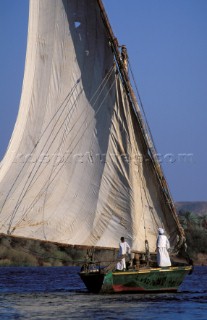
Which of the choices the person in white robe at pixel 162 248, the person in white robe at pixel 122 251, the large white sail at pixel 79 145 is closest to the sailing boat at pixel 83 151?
the large white sail at pixel 79 145

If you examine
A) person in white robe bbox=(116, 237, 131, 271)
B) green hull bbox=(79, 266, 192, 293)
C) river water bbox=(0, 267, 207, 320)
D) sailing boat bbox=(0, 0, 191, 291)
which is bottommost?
river water bbox=(0, 267, 207, 320)

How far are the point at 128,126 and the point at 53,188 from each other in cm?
396

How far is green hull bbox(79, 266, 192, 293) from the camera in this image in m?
37.1

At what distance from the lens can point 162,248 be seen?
3797 centimetres

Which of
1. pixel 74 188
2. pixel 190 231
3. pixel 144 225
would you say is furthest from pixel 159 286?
pixel 190 231

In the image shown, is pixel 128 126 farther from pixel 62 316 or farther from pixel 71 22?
pixel 62 316

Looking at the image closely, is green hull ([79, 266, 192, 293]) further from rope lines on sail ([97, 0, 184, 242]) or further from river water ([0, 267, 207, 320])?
rope lines on sail ([97, 0, 184, 242])

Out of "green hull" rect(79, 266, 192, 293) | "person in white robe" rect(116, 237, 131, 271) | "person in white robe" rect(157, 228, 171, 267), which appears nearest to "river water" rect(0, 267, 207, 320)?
"green hull" rect(79, 266, 192, 293)

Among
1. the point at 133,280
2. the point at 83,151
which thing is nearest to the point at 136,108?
the point at 83,151

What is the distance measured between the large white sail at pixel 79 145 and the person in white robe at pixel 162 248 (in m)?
1.25

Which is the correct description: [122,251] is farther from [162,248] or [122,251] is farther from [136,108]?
[136,108]

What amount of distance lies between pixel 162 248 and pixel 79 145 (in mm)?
5503

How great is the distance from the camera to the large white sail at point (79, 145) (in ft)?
126

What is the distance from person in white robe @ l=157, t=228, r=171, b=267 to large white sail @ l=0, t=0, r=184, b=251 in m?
1.25
